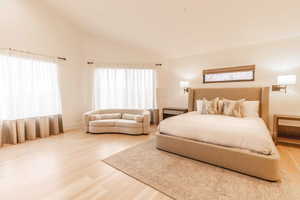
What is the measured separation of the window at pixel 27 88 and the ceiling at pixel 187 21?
5.58 ft

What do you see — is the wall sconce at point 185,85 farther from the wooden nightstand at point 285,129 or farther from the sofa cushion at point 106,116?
the wooden nightstand at point 285,129

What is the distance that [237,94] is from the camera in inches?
148

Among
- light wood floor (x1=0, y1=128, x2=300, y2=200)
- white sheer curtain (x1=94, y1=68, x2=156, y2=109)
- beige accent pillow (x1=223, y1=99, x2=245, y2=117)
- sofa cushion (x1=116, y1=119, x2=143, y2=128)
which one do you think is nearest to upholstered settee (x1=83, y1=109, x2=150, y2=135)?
sofa cushion (x1=116, y1=119, x2=143, y2=128)

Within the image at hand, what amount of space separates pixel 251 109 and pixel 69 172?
3868 millimetres

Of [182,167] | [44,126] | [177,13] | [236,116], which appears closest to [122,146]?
[182,167]

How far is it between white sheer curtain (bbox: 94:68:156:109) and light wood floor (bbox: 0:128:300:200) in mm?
1846

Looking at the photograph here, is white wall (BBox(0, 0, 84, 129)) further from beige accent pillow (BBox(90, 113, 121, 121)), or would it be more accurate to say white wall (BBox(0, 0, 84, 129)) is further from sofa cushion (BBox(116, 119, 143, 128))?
sofa cushion (BBox(116, 119, 143, 128))

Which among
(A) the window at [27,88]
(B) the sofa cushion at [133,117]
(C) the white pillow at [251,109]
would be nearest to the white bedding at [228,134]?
(C) the white pillow at [251,109]

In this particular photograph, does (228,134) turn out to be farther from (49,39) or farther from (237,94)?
(49,39)

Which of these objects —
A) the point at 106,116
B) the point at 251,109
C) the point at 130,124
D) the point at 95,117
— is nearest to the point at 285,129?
the point at 251,109

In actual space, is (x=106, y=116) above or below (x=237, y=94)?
below

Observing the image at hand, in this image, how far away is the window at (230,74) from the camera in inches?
148

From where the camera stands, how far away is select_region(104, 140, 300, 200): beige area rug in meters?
1.56

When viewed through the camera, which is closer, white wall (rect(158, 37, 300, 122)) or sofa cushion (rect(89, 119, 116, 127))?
white wall (rect(158, 37, 300, 122))
